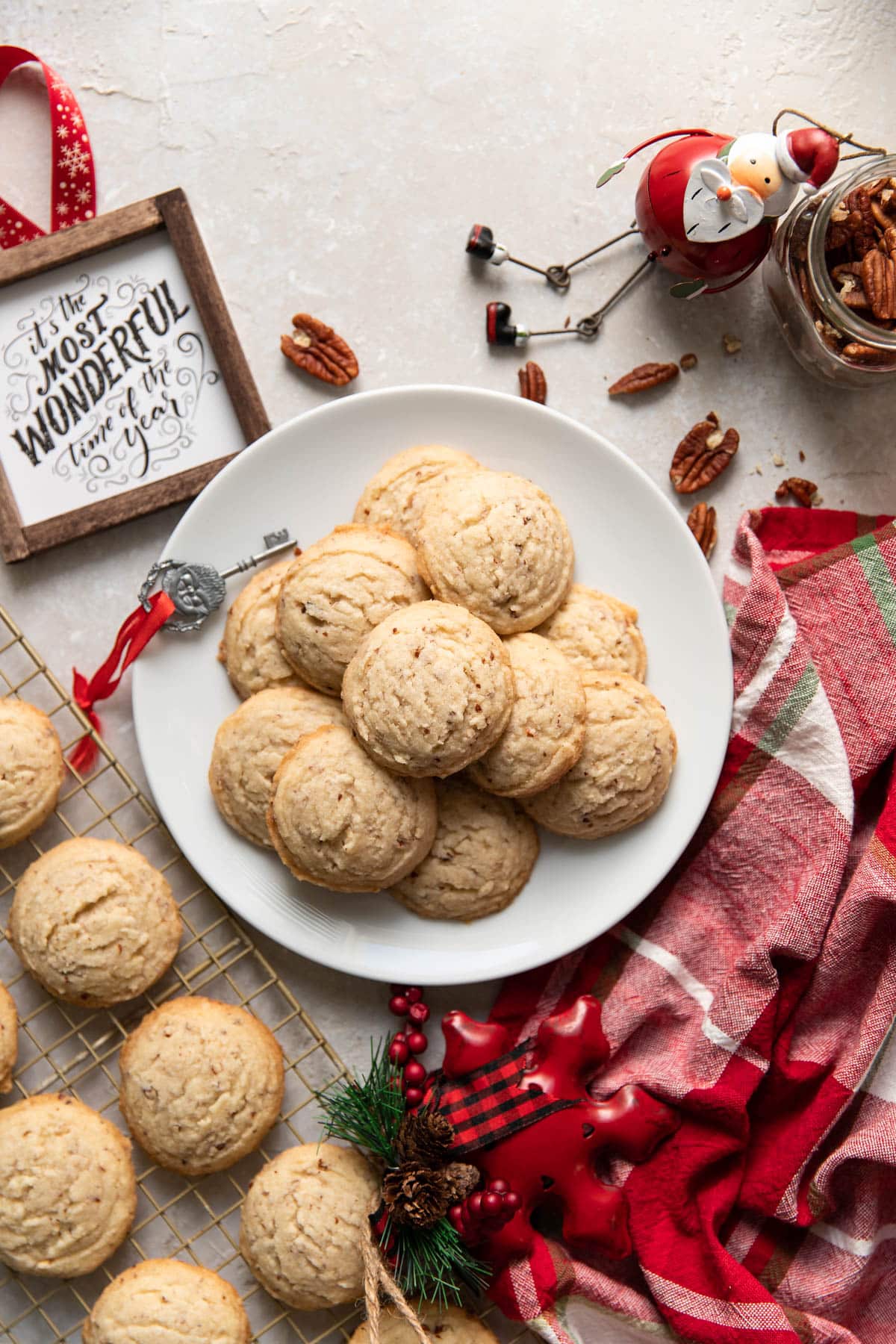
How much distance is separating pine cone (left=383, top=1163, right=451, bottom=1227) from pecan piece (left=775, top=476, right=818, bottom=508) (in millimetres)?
1431

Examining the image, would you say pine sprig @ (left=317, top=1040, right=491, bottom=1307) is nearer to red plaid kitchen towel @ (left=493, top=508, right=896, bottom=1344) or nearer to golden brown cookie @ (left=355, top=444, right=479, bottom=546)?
red plaid kitchen towel @ (left=493, top=508, right=896, bottom=1344)

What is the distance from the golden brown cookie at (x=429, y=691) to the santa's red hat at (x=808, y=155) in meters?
0.93

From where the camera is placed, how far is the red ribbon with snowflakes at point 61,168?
2070 millimetres

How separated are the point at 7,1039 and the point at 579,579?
1.36 meters

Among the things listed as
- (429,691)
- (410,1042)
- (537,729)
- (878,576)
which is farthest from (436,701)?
(878,576)

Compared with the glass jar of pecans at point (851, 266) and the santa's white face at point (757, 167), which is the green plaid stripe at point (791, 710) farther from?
the santa's white face at point (757, 167)

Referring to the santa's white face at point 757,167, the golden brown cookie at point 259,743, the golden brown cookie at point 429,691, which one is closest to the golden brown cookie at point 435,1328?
the golden brown cookie at point 259,743

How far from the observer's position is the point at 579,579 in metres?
2.01

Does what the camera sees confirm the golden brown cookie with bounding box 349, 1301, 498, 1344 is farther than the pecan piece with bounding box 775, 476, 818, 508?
No

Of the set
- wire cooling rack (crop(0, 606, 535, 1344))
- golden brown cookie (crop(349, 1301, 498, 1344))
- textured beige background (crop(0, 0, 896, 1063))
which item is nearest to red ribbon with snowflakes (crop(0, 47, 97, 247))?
textured beige background (crop(0, 0, 896, 1063))

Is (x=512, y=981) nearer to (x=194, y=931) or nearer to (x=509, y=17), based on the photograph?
(x=194, y=931)

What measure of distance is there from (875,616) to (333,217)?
4.32 feet

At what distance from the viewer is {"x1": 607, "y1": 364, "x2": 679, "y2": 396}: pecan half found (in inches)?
82.7

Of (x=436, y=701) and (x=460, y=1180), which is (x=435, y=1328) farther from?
(x=436, y=701)
